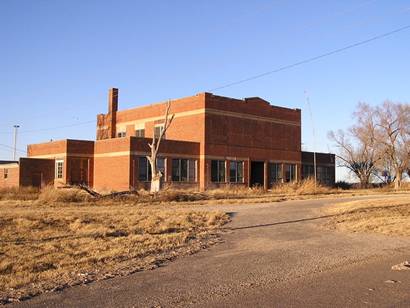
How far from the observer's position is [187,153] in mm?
49750

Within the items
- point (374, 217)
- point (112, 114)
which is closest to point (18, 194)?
point (374, 217)

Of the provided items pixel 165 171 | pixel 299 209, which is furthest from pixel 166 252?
pixel 165 171

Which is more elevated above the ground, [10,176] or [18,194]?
[10,176]

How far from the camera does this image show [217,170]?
170 ft

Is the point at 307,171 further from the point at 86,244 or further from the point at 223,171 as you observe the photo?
the point at 86,244

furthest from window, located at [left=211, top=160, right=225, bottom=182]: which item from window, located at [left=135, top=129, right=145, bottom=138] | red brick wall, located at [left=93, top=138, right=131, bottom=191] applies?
window, located at [left=135, top=129, right=145, bottom=138]

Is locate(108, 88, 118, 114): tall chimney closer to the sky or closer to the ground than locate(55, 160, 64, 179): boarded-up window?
closer to the sky

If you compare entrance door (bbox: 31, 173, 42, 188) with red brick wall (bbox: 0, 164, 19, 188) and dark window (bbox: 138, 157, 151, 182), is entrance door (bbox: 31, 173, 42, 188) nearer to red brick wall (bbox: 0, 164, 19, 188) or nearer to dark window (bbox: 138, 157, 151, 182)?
red brick wall (bbox: 0, 164, 19, 188)

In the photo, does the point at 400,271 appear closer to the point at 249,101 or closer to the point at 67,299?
A: the point at 67,299

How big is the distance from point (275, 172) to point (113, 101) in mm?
21360

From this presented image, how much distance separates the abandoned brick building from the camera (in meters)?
47.6

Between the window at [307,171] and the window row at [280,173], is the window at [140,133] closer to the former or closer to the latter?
the window row at [280,173]

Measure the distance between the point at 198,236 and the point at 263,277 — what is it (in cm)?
576

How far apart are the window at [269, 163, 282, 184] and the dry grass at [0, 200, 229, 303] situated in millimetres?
36207
